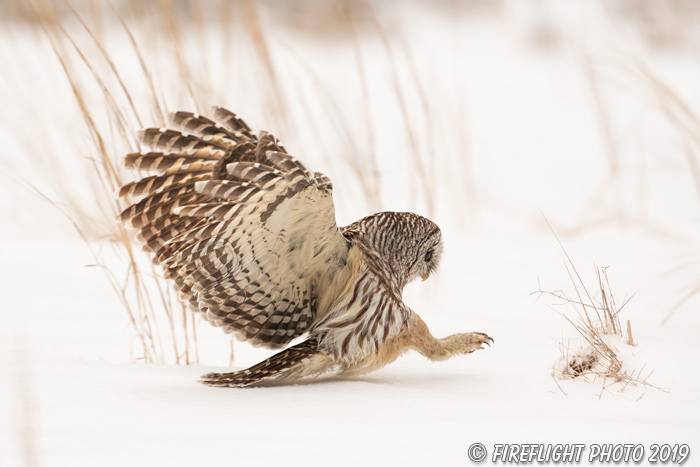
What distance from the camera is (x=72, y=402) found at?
2.26 metres

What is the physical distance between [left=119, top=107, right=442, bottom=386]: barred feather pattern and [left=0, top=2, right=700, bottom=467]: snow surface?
19cm

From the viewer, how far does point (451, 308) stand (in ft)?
14.3

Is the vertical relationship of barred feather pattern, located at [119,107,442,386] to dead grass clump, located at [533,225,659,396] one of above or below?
above

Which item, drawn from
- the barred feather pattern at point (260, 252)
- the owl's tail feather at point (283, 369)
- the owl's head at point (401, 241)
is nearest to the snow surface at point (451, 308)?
the owl's tail feather at point (283, 369)

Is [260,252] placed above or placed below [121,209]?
below

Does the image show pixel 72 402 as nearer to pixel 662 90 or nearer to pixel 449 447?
pixel 449 447

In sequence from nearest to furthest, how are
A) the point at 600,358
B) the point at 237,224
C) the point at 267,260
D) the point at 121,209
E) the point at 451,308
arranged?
the point at 237,224 → the point at 267,260 → the point at 600,358 → the point at 121,209 → the point at 451,308

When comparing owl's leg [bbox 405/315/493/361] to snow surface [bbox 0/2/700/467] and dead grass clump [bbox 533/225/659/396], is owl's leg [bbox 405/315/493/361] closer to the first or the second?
snow surface [bbox 0/2/700/467]

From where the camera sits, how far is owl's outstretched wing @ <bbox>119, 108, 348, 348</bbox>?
2268 millimetres

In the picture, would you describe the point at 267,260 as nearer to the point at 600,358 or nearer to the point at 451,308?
the point at 600,358

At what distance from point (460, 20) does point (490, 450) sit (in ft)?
36.8

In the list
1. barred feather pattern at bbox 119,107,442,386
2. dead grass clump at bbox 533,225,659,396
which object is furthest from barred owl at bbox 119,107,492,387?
dead grass clump at bbox 533,225,659,396

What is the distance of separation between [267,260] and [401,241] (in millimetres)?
633

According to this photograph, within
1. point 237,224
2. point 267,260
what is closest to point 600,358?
point 267,260
